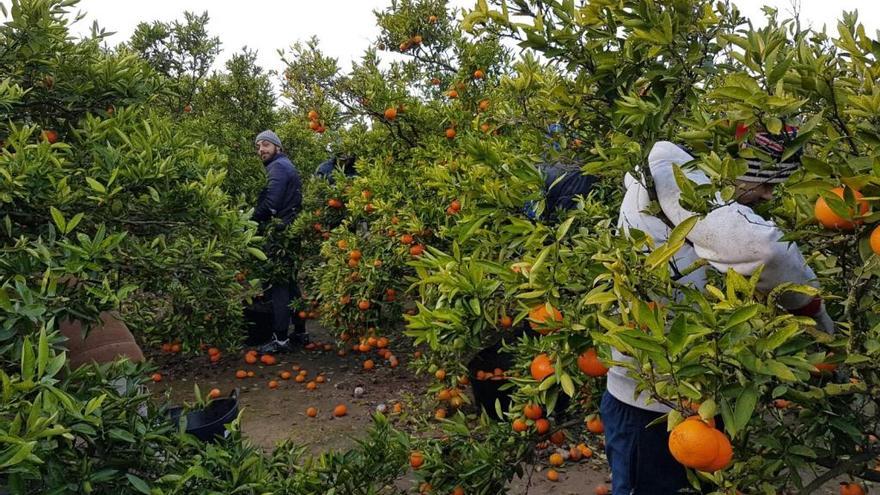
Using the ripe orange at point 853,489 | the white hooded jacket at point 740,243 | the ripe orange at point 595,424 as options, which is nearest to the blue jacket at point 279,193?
the ripe orange at point 595,424

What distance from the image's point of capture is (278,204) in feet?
21.2

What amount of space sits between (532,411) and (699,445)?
1.29 metres

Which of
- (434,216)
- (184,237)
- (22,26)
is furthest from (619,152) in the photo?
(434,216)

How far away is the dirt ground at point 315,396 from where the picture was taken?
4.11m

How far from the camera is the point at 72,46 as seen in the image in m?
2.19

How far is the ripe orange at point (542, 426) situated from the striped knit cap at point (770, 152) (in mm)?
1354

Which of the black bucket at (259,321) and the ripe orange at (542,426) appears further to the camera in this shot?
the black bucket at (259,321)

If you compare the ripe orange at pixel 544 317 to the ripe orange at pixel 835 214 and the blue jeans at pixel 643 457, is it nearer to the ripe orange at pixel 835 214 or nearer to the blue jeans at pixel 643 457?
the blue jeans at pixel 643 457

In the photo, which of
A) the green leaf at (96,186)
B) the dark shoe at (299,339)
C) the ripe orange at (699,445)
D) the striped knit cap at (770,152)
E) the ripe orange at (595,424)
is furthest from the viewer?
the dark shoe at (299,339)

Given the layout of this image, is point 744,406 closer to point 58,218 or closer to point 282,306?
point 58,218

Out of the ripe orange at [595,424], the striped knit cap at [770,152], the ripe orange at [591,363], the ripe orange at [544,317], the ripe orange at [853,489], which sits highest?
the striped knit cap at [770,152]

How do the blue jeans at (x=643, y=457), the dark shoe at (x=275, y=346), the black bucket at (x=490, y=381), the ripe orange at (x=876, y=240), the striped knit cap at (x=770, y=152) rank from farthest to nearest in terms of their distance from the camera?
the dark shoe at (x=275, y=346), the black bucket at (x=490, y=381), the blue jeans at (x=643, y=457), the striped knit cap at (x=770, y=152), the ripe orange at (x=876, y=240)

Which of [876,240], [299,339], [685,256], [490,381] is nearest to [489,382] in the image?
[490,381]

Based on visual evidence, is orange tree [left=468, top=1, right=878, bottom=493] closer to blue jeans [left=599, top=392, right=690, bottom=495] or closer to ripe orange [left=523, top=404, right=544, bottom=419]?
blue jeans [left=599, top=392, right=690, bottom=495]
